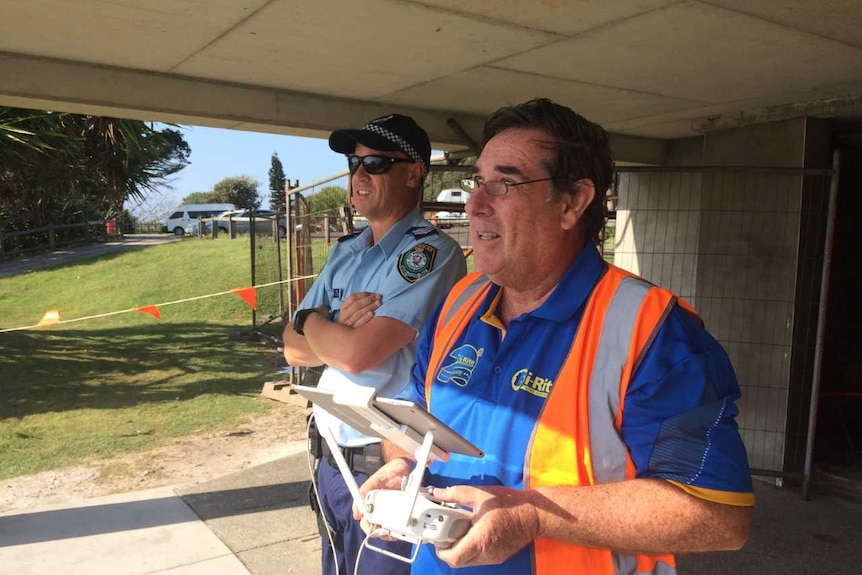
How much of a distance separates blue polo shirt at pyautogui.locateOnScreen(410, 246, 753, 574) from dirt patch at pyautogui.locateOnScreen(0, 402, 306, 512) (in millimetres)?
4124

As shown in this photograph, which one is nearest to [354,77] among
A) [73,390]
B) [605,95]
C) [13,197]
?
[605,95]

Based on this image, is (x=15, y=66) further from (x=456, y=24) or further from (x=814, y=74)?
(x=814, y=74)

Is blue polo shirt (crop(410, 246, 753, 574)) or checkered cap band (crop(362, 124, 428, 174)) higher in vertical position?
checkered cap band (crop(362, 124, 428, 174))

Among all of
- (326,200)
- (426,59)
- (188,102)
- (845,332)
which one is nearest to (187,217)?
(326,200)

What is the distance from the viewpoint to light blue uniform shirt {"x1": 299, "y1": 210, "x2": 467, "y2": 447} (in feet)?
6.82

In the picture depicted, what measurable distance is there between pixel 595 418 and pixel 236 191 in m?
65.0

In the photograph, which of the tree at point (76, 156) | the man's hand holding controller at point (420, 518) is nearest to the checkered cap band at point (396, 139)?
the man's hand holding controller at point (420, 518)

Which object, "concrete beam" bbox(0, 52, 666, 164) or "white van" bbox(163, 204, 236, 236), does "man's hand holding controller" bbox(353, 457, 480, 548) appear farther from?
"white van" bbox(163, 204, 236, 236)

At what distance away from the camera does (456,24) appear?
2.79m

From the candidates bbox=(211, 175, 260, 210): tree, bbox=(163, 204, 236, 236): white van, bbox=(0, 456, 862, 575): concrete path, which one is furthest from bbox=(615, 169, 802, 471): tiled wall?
bbox=(211, 175, 260, 210): tree

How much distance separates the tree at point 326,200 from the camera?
21.7 ft

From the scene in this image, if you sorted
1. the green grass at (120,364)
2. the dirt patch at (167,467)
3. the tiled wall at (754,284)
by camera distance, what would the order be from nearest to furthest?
the tiled wall at (754,284)
the dirt patch at (167,467)
the green grass at (120,364)

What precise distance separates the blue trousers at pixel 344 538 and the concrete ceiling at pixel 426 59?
70.0 inches

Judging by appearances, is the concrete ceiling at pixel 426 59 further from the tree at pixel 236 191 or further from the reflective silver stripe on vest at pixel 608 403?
the tree at pixel 236 191
